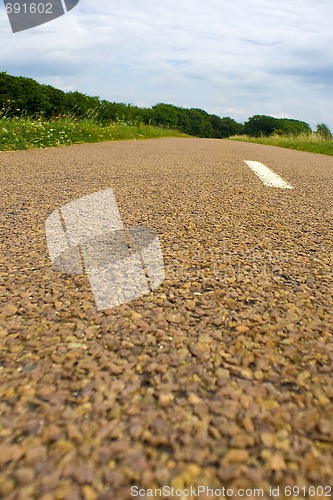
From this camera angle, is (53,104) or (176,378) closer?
(176,378)

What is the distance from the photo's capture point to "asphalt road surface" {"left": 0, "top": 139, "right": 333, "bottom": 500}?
2.14 ft

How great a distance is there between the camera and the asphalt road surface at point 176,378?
652 mm

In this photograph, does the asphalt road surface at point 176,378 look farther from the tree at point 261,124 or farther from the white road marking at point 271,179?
the tree at point 261,124

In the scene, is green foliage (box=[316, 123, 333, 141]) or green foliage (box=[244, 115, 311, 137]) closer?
green foliage (box=[316, 123, 333, 141])

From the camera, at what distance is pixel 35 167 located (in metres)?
4.28

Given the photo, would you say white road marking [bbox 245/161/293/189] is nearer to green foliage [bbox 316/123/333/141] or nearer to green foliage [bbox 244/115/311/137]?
green foliage [bbox 316/123/333/141]

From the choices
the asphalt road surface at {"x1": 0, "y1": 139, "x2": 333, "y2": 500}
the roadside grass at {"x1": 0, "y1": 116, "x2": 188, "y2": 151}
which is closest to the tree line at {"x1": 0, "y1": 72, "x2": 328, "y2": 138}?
the roadside grass at {"x1": 0, "y1": 116, "x2": 188, "y2": 151}

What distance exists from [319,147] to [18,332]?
45.4ft

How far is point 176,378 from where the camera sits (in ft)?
2.85

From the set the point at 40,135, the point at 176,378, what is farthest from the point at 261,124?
the point at 176,378

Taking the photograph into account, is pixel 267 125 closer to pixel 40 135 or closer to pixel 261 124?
pixel 261 124

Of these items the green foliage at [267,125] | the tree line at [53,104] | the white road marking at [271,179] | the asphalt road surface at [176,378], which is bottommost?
the green foliage at [267,125]

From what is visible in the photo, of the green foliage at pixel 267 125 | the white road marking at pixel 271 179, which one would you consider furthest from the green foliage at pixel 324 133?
the green foliage at pixel 267 125

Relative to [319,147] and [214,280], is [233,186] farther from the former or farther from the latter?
[319,147]
